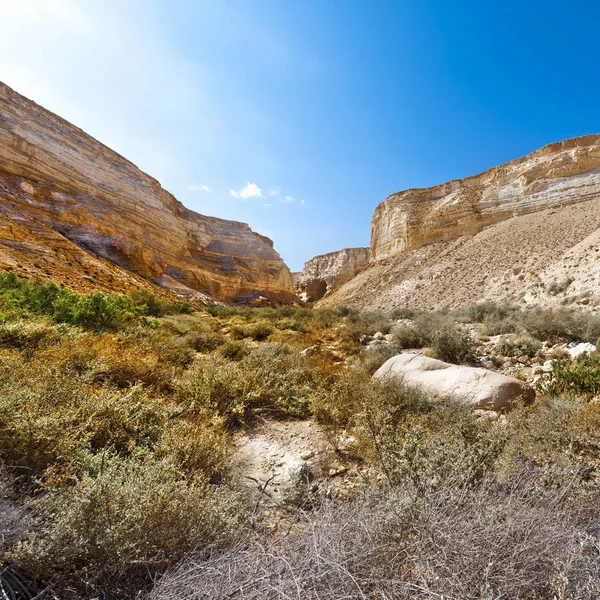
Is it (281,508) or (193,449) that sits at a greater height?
(193,449)


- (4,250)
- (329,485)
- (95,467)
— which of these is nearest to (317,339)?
(329,485)

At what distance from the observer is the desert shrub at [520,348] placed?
5.63 m

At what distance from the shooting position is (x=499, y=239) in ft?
67.5

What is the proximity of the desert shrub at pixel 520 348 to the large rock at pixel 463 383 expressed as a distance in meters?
2.41

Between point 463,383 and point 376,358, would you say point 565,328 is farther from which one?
point 463,383

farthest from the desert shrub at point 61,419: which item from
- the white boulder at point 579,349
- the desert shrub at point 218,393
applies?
the white boulder at point 579,349

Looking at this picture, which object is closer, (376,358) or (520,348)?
(376,358)

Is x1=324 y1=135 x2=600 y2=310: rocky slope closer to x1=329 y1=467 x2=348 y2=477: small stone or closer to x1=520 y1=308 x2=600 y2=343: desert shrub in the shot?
x1=520 y1=308 x2=600 y2=343: desert shrub

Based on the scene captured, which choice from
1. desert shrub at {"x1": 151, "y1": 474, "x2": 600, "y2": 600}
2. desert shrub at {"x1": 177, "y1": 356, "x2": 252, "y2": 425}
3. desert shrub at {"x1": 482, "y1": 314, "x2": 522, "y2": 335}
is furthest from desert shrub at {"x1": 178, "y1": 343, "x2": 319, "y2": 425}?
desert shrub at {"x1": 482, "y1": 314, "x2": 522, "y2": 335}

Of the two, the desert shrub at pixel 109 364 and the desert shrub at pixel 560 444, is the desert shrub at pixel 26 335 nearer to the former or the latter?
the desert shrub at pixel 109 364

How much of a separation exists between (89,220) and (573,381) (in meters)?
23.5

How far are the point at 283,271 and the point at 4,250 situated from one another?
24.3 meters

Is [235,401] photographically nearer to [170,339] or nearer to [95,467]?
[95,467]

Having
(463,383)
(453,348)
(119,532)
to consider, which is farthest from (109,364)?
(453,348)
